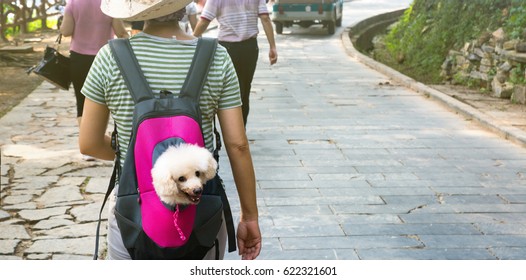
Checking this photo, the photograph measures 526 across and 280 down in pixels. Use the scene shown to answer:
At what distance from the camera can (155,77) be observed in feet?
8.76

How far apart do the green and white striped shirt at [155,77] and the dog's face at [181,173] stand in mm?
268

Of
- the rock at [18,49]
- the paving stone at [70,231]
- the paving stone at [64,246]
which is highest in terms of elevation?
the paving stone at [64,246]

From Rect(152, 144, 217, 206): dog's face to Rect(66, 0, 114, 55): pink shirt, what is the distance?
503 centimetres

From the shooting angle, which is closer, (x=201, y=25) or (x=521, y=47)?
(x=201, y=25)

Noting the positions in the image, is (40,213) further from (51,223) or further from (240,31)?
(240,31)

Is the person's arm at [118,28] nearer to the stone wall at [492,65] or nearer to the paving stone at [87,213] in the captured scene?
the paving stone at [87,213]

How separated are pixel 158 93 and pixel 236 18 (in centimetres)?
535

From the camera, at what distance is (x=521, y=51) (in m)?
12.5

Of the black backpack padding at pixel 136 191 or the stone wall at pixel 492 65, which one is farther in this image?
the stone wall at pixel 492 65

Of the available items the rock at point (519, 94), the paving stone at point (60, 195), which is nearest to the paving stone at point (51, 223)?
the paving stone at point (60, 195)

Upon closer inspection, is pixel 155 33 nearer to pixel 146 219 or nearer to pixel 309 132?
pixel 146 219

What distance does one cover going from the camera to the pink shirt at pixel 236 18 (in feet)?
25.9

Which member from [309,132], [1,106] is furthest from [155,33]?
[1,106]

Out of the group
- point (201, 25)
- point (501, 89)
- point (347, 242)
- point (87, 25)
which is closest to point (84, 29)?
point (87, 25)
